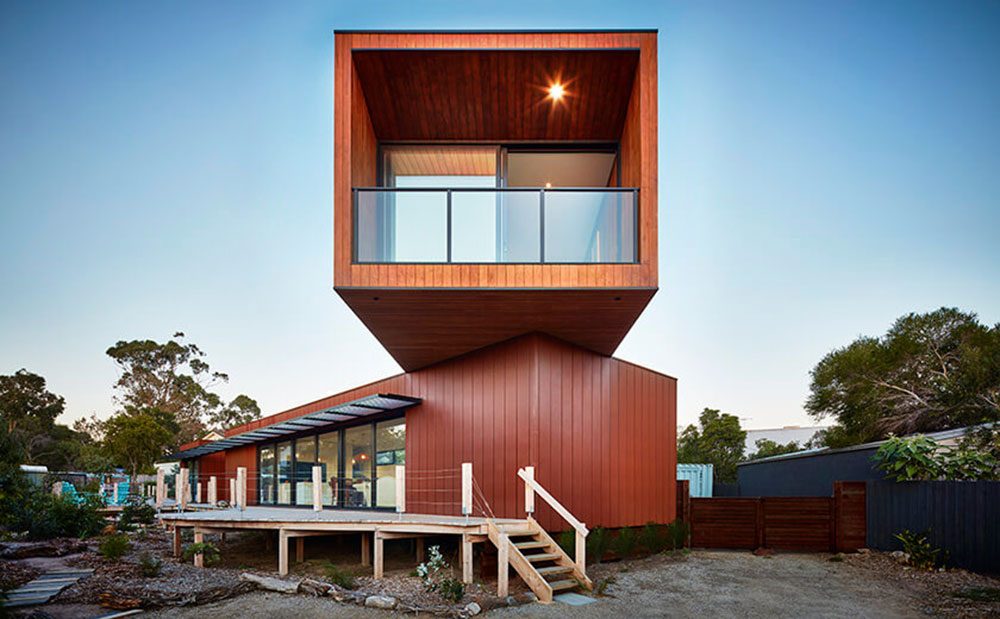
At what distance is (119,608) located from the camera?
707 cm

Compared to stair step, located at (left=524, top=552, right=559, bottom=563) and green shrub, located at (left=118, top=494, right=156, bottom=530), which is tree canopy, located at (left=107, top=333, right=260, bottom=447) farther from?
stair step, located at (left=524, top=552, right=559, bottom=563)

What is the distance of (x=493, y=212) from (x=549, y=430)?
3.88 meters

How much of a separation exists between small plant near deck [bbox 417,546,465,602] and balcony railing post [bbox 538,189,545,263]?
14.1ft

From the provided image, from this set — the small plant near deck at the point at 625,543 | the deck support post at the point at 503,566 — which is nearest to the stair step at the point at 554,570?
the deck support post at the point at 503,566

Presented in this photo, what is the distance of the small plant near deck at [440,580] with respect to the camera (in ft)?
25.0

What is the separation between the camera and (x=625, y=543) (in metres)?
11.0

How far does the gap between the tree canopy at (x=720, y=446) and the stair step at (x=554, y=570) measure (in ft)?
63.7

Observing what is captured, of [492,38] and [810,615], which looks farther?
→ [492,38]

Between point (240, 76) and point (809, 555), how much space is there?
17.6 meters

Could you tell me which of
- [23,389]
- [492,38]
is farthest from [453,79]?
[23,389]

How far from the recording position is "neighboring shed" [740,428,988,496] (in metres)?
13.3

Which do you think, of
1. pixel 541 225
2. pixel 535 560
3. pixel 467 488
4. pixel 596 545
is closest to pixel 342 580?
pixel 467 488

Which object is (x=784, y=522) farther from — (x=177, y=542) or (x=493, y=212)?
(x=177, y=542)

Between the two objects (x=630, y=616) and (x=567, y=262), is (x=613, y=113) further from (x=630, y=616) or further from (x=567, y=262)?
(x=630, y=616)
